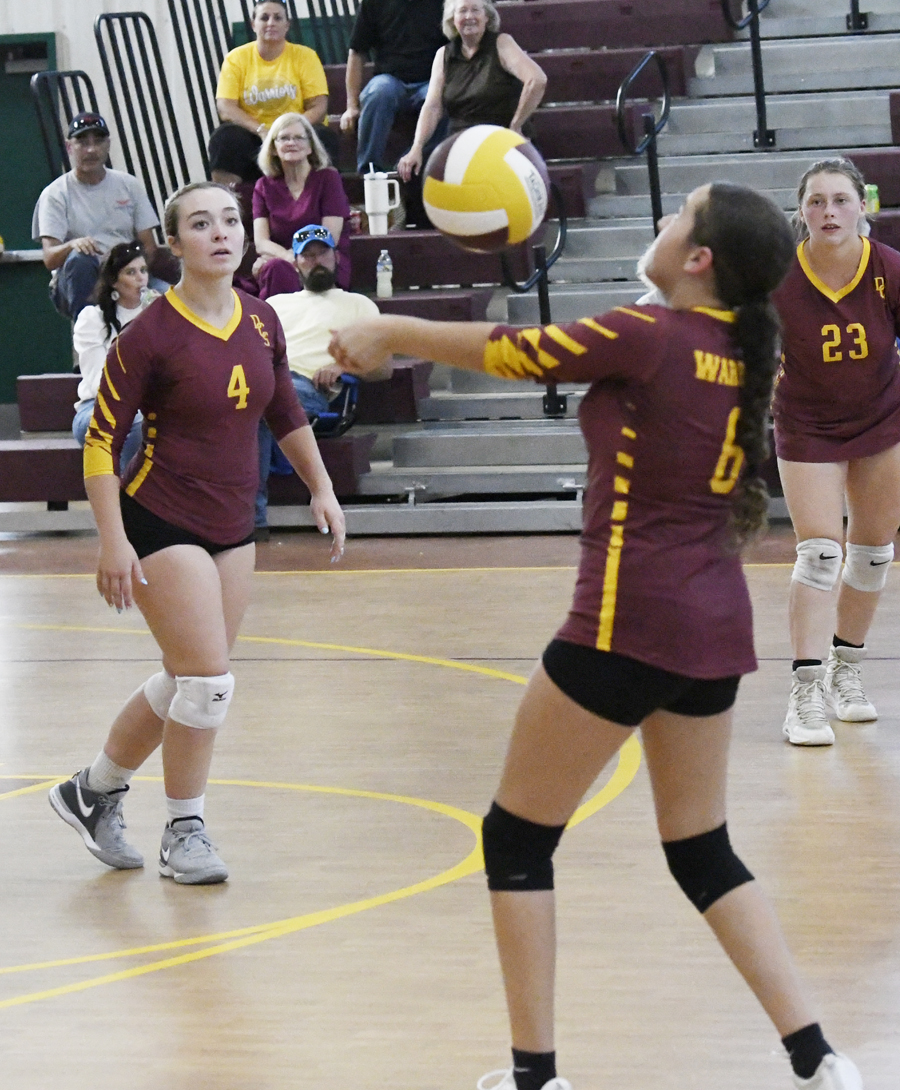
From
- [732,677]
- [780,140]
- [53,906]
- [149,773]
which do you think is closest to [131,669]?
[149,773]

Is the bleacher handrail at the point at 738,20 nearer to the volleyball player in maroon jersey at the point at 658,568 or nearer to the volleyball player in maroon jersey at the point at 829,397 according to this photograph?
the volleyball player in maroon jersey at the point at 829,397

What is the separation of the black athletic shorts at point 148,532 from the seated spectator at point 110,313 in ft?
11.2

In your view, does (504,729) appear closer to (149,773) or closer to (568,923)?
(149,773)

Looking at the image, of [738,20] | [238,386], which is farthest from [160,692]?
[738,20]

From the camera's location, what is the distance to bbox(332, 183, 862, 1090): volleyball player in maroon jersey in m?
2.63

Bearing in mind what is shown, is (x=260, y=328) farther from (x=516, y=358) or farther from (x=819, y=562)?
(x=819, y=562)

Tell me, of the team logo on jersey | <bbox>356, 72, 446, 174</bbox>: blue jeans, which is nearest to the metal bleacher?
<bbox>356, 72, 446, 174</bbox>: blue jeans

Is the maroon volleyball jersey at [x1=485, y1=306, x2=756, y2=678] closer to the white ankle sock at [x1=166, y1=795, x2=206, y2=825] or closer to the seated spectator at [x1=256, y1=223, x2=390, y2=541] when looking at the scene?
the white ankle sock at [x1=166, y1=795, x2=206, y2=825]

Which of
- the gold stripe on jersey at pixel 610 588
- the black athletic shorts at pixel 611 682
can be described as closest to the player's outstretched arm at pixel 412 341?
the gold stripe on jersey at pixel 610 588

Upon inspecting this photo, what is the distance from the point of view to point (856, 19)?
38.9 feet

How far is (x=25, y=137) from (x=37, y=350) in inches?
72.1

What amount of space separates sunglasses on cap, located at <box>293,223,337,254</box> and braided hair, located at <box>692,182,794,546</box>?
22.5 feet

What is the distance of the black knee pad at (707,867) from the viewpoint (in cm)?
275

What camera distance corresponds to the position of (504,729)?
18.2 feet
